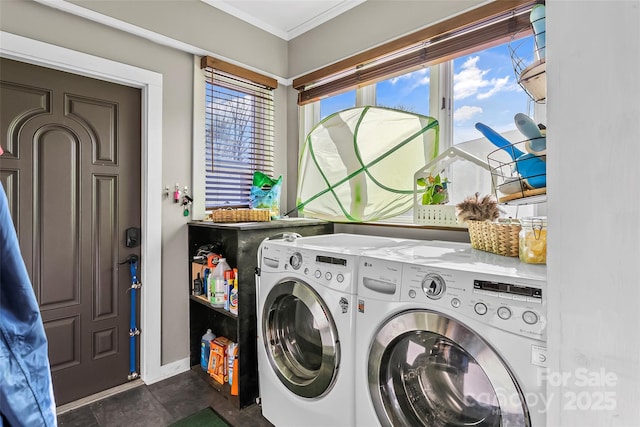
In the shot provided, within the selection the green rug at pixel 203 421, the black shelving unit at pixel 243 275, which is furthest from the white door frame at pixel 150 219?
the green rug at pixel 203 421

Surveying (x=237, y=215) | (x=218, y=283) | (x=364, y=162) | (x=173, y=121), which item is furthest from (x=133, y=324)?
(x=364, y=162)

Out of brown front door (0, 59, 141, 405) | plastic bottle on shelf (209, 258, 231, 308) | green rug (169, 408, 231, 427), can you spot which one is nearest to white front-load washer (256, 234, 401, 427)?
green rug (169, 408, 231, 427)

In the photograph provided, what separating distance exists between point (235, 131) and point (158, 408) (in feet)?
6.45

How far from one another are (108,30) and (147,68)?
27 cm

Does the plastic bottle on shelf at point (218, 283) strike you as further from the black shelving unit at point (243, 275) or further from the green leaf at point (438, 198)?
the green leaf at point (438, 198)

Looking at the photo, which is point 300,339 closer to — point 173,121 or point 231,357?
point 231,357

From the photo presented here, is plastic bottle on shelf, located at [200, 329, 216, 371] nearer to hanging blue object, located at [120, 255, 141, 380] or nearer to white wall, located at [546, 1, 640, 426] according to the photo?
hanging blue object, located at [120, 255, 141, 380]

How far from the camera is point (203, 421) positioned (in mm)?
1801

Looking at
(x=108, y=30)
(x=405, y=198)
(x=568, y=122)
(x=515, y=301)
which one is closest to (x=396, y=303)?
(x=515, y=301)

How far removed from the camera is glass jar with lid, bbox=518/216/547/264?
1115 millimetres

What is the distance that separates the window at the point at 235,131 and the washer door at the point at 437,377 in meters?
1.75

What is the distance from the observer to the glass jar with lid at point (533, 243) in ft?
3.66

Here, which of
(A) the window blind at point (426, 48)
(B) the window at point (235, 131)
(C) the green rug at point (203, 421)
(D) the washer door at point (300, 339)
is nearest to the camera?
(D) the washer door at point (300, 339)

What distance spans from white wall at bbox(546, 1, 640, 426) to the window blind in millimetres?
1492
